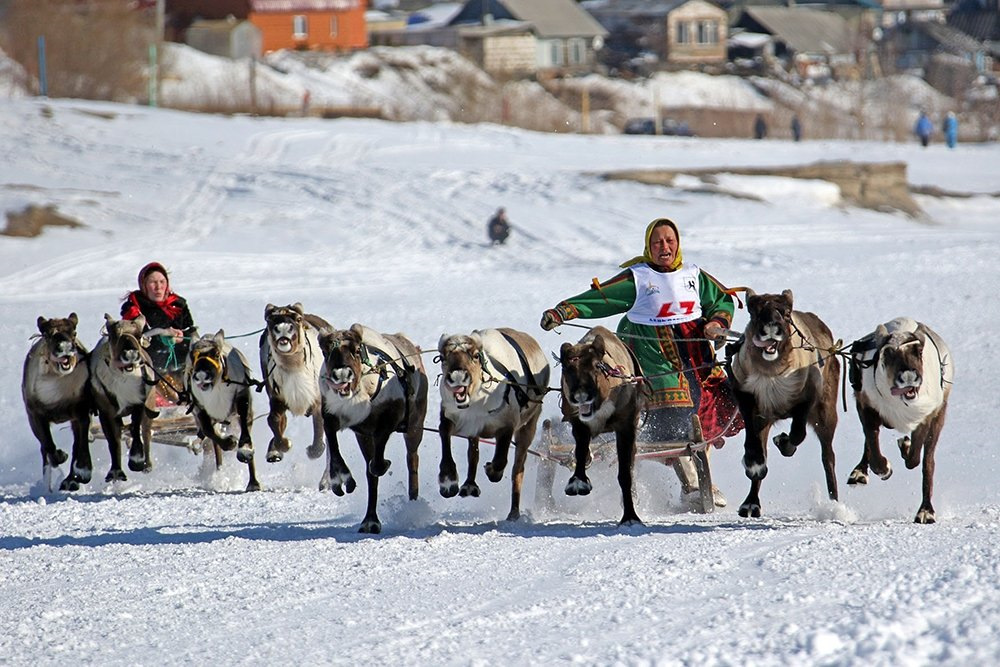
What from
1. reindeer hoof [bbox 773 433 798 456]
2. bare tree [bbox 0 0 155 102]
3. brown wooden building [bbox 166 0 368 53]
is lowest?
reindeer hoof [bbox 773 433 798 456]

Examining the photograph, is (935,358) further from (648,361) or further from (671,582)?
(671,582)

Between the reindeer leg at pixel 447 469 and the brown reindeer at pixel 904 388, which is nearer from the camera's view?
the brown reindeer at pixel 904 388

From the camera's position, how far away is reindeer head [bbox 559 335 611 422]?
7.82 m

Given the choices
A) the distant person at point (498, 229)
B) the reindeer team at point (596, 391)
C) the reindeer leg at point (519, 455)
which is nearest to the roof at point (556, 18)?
the distant person at point (498, 229)

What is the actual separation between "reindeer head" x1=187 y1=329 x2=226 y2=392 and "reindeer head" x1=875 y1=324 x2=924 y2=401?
175 inches

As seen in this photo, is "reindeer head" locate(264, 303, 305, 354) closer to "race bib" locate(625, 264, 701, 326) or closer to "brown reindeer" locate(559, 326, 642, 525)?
"brown reindeer" locate(559, 326, 642, 525)

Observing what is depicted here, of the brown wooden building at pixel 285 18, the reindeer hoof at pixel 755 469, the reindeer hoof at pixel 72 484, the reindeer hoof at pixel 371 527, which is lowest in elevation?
the reindeer hoof at pixel 72 484

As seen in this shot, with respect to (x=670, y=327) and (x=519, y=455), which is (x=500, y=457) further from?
(x=670, y=327)

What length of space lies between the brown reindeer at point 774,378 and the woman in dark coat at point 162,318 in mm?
4366

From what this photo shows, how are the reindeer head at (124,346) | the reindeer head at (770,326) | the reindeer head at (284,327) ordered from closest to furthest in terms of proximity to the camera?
1. the reindeer head at (770,326)
2. the reindeer head at (284,327)
3. the reindeer head at (124,346)

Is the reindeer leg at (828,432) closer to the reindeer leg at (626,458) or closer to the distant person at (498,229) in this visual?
the reindeer leg at (626,458)

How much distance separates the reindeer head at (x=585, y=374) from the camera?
7.82m

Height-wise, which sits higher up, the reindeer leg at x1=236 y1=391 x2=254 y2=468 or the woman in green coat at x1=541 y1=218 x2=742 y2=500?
the woman in green coat at x1=541 y1=218 x2=742 y2=500

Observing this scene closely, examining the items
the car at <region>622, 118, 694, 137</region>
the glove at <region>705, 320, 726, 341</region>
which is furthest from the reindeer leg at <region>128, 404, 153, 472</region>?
the car at <region>622, 118, 694, 137</region>
